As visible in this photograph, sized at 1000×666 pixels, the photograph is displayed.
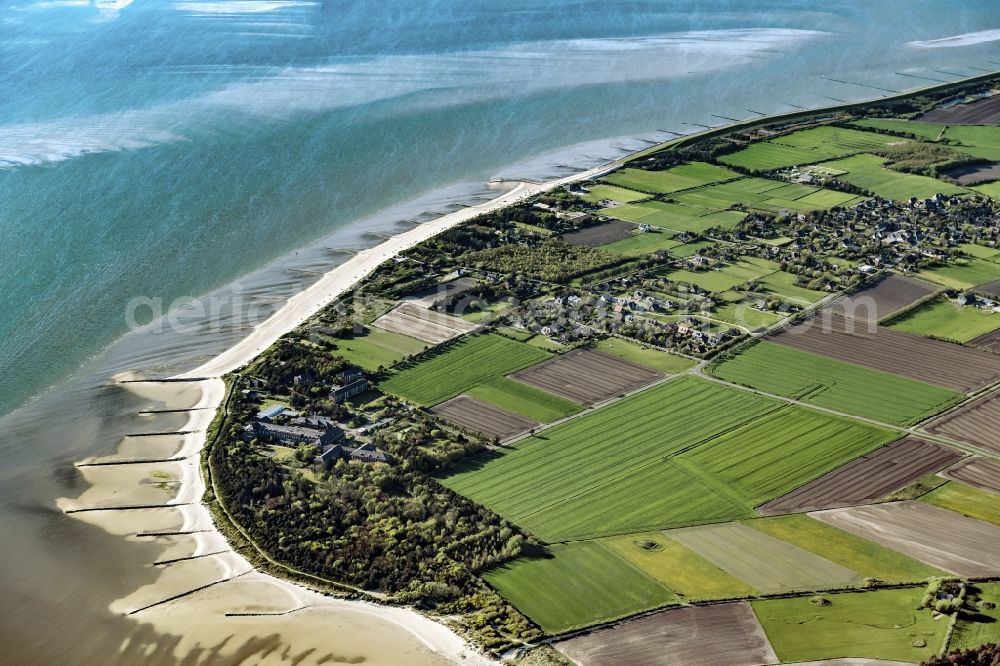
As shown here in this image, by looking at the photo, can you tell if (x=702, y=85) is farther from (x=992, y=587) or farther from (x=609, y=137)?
(x=992, y=587)

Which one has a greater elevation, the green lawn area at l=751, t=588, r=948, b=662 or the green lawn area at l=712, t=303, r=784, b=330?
the green lawn area at l=712, t=303, r=784, b=330

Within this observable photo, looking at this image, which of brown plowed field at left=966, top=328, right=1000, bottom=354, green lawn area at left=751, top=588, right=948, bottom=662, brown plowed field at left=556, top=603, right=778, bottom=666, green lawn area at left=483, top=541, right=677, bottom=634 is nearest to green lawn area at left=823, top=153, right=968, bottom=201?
brown plowed field at left=966, top=328, right=1000, bottom=354

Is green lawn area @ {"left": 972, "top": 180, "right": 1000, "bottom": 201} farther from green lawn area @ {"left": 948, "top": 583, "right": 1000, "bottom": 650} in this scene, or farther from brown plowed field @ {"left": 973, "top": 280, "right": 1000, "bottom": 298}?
green lawn area @ {"left": 948, "top": 583, "right": 1000, "bottom": 650}

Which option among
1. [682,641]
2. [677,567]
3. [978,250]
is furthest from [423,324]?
[978,250]

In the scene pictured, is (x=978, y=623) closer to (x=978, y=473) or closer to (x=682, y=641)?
(x=682, y=641)

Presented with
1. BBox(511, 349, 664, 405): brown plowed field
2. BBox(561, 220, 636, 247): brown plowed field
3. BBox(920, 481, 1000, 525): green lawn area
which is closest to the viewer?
BBox(920, 481, 1000, 525): green lawn area

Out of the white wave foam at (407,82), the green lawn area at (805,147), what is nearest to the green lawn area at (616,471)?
the green lawn area at (805,147)
